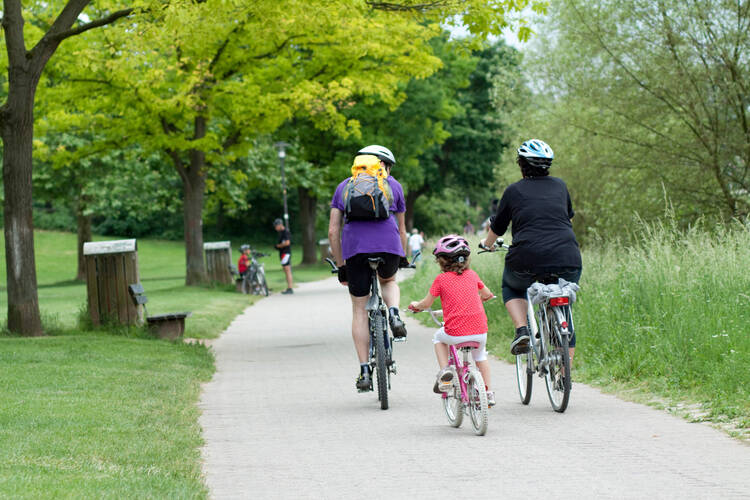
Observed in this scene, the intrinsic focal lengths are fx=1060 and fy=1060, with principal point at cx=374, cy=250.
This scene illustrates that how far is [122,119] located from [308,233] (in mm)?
22796

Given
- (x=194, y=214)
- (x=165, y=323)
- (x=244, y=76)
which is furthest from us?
(x=194, y=214)

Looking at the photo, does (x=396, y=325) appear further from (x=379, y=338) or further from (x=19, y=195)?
(x=19, y=195)

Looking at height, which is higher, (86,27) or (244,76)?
(244,76)

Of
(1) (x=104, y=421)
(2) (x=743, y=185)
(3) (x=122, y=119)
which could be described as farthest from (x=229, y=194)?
(1) (x=104, y=421)

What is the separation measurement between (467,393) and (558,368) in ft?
3.01

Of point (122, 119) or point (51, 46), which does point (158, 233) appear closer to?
point (122, 119)

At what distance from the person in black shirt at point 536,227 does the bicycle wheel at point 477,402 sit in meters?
0.98

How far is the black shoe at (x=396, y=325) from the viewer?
812cm

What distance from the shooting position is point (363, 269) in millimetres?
8391

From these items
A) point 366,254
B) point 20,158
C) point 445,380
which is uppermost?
point 20,158

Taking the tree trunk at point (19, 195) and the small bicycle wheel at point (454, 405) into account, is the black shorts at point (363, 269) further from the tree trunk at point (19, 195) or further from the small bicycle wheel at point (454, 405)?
the tree trunk at point (19, 195)

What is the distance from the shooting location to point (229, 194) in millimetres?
41281

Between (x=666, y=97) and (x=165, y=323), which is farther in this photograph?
(x=666, y=97)

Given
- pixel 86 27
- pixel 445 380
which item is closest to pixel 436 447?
pixel 445 380
